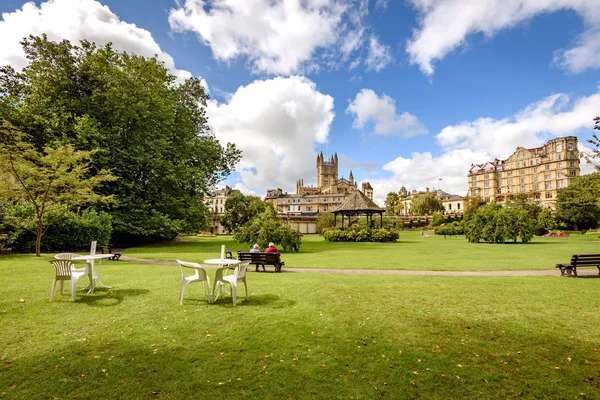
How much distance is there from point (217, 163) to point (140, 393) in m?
32.2

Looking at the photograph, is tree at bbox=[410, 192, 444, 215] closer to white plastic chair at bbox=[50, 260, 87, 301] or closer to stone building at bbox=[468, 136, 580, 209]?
stone building at bbox=[468, 136, 580, 209]

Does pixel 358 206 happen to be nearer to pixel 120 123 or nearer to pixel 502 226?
pixel 502 226

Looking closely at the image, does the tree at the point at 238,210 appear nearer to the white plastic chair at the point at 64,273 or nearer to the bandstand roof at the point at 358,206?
the bandstand roof at the point at 358,206

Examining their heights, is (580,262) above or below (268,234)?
below

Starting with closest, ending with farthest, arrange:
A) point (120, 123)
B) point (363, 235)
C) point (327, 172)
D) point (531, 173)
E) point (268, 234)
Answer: point (268, 234)
point (120, 123)
point (363, 235)
point (531, 173)
point (327, 172)

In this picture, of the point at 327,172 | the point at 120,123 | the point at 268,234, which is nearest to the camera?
the point at 268,234

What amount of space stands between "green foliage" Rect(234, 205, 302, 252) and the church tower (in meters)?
137

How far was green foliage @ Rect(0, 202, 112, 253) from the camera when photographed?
60.1 ft

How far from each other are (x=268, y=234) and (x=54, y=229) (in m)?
13.8

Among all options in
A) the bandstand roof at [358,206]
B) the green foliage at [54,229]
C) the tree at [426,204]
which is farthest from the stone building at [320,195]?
the green foliage at [54,229]

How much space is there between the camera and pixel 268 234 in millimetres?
22438

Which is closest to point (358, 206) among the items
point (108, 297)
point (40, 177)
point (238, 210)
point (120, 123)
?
point (238, 210)

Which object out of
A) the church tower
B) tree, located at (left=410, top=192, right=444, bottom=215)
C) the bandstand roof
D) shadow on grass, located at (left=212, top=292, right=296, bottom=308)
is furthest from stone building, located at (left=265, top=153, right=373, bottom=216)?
shadow on grass, located at (left=212, top=292, right=296, bottom=308)

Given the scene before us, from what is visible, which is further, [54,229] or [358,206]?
[358,206]
